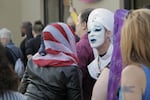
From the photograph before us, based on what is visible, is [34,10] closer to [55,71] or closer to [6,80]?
[55,71]

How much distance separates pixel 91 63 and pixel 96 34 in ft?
1.19

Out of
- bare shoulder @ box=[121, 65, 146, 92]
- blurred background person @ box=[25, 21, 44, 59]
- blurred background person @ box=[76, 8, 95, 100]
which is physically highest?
bare shoulder @ box=[121, 65, 146, 92]

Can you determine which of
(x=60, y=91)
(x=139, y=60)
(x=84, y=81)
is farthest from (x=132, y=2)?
(x=139, y=60)

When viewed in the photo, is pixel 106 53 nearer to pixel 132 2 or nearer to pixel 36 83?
pixel 36 83

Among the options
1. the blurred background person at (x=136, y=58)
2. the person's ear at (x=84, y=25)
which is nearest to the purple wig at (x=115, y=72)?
the blurred background person at (x=136, y=58)

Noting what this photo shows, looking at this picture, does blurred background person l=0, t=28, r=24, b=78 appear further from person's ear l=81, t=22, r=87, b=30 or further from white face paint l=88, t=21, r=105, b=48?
white face paint l=88, t=21, r=105, b=48

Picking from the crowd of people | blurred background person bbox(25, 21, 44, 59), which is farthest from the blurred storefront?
the crowd of people

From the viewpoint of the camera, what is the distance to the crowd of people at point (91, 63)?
286cm

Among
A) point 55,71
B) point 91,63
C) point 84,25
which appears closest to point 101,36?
point 91,63

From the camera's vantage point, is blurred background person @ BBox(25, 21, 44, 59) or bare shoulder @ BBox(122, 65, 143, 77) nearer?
bare shoulder @ BBox(122, 65, 143, 77)

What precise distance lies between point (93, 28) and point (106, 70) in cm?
95

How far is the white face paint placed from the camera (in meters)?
4.16

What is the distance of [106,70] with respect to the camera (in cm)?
333

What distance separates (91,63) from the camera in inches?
174
